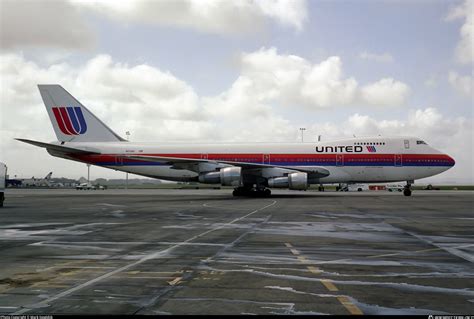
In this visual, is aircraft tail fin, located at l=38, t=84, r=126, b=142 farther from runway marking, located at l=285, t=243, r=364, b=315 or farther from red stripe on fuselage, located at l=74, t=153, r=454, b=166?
runway marking, located at l=285, t=243, r=364, b=315

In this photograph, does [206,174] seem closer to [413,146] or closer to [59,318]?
[413,146]

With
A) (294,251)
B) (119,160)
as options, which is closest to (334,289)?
(294,251)

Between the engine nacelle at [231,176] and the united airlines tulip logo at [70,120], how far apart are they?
54.1 feet

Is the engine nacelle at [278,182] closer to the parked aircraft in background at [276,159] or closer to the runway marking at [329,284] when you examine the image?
the parked aircraft in background at [276,159]

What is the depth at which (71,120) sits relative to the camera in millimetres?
43438

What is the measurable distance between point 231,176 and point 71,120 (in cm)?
1843

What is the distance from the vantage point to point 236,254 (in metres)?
10.0

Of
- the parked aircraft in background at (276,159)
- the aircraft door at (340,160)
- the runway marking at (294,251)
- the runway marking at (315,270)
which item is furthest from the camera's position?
the aircraft door at (340,160)

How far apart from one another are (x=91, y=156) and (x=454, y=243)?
36.2 meters

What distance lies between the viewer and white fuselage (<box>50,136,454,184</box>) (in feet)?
130

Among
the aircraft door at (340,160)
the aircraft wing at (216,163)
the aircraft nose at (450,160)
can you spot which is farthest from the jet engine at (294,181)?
the aircraft nose at (450,160)

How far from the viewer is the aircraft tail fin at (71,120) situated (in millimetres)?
43156

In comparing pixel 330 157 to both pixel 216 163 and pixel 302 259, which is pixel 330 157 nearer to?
pixel 216 163

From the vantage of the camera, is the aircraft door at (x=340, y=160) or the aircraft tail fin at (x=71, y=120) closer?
the aircraft door at (x=340, y=160)
